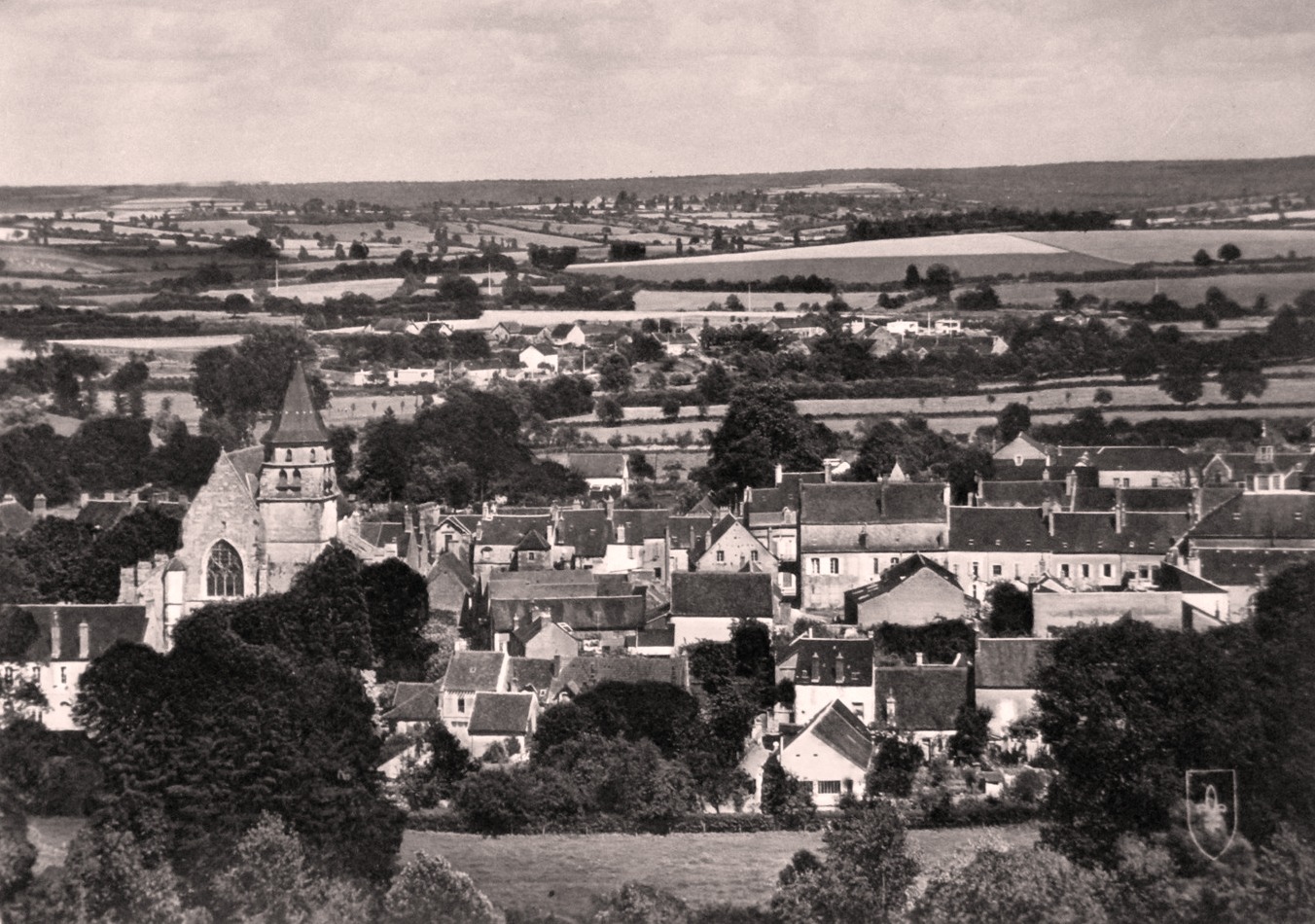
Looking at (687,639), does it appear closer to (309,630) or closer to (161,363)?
(309,630)

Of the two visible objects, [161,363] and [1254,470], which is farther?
[161,363]

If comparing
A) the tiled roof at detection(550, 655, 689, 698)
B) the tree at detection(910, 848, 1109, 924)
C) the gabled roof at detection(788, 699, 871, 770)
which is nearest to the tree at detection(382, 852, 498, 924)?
the tree at detection(910, 848, 1109, 924)

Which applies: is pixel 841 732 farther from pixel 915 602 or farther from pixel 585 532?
pixel 585 532

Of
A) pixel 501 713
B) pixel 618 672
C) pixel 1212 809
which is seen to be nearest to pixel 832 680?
pixel 618 672

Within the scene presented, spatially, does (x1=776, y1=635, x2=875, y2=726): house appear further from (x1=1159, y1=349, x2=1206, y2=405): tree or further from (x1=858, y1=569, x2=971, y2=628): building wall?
(x1=1159, y1=349, x2=1206, y2=405): tree

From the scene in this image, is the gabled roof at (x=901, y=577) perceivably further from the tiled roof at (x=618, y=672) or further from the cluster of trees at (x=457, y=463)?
the cluster of trees at (x=457, y=463)

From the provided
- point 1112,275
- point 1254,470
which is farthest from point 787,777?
point 1112,275

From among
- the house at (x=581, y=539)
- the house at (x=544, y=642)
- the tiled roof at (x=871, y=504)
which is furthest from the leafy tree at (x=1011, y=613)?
the house at (x=581, y=539)
